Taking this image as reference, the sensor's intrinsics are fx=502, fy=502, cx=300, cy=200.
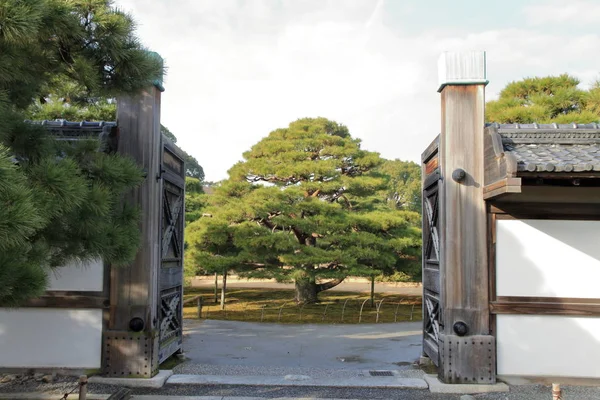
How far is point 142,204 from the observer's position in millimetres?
5352

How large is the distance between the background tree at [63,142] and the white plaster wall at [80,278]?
144cm

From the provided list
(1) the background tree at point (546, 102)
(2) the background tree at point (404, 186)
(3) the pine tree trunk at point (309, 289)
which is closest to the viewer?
(1) the background tree at point (546, 102)

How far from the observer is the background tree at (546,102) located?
1080 cm

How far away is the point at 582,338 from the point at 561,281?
619mm

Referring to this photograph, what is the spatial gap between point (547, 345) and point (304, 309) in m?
8.36

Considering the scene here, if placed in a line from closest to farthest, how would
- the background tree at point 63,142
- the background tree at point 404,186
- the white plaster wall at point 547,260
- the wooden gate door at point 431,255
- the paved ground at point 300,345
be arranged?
the background tree at point 63,142 < the white plaster wall at point 547,260 < the wooden gate door at point 431,255 < the paved ground at point 300,345 < the background tree at point 404,186

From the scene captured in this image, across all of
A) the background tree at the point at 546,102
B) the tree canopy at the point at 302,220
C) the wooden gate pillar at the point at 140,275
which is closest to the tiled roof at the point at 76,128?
the wooden gate pillar at the point at 140,275

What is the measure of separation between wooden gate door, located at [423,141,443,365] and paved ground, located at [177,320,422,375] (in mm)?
823

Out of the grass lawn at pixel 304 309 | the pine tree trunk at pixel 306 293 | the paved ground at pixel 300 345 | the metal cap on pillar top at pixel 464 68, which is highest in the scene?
the metal cap on pillar top at pixel 464 68

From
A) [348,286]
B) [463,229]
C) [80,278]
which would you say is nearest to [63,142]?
[80,278]

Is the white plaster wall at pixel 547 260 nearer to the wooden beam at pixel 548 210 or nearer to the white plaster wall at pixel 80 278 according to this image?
the wooden beam at pixel 548 210

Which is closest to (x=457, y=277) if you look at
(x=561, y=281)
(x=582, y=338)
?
(x=561, y=281)

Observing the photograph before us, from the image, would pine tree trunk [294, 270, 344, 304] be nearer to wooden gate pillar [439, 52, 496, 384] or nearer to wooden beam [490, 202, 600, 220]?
wooden gate pillar [439, 52, 496, 384]

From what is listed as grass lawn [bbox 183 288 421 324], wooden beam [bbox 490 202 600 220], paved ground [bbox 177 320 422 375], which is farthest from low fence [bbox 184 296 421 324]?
wooden beam [bbox 490 202 600 220]
